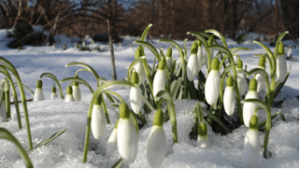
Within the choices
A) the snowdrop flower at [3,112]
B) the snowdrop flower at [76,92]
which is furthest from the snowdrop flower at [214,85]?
the snowdrop flower at [3,112]

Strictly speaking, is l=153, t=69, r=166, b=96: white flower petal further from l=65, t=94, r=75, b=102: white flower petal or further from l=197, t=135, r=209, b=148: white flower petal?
l=65, t=94, r=75, b=102: white flower petal

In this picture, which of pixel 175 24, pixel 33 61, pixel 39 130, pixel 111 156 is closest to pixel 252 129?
pixel 111 156

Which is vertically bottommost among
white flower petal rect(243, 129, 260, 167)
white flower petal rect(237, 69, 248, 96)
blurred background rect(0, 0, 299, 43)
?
white flower petal rect(243, 129, 260, 167)

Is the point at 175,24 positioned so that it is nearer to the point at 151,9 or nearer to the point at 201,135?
the point at 151,9

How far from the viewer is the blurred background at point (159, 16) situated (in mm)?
5238

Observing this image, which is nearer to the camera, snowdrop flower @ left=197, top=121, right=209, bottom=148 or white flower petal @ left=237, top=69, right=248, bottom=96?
snowdrop flower @ left=197, top=121, right=209, bottom=148

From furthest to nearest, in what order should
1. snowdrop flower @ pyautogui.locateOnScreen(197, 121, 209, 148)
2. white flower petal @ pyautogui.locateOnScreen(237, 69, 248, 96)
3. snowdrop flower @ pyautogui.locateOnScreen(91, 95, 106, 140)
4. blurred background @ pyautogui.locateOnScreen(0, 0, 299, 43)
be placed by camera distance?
blurred background @ pyautogui.locateOnScreen(0, 0, 299, 43) → white flower petal @ pyautogui.locateOnScreen(237, 69, 248, 96) → snowdrop flower @ pyautogui.locateOnScreen(197, 121, 209, 148) → snowdrop flower @ pyautogui.locateOnScreen(91, 95, 106, 140)

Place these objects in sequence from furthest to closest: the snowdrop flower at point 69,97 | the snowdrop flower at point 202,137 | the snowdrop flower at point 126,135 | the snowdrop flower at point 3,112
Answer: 1. the snowdrop flower at point 69,97
2. the snowdrop flower at point 3,112
3. the snowdrop flower at point 202,137
4. the snowdrop flower at point 126,135

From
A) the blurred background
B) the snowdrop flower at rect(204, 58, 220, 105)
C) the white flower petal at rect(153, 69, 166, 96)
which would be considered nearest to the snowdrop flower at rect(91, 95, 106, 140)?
the white flower petal at rect(153, 69, 166, 96)

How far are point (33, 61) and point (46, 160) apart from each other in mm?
2645

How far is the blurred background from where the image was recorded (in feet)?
17.2

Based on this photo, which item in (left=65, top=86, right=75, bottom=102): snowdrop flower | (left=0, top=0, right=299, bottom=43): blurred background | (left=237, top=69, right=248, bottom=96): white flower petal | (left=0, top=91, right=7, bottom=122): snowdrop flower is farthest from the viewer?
(left=0, top=0, right=299, bottom=43): blurred background

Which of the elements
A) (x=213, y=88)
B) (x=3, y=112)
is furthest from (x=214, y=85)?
(x=3, y=112)

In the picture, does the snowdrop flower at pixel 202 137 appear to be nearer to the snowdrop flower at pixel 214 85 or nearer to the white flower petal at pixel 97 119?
the snowdrop flower at pixel 214 85
